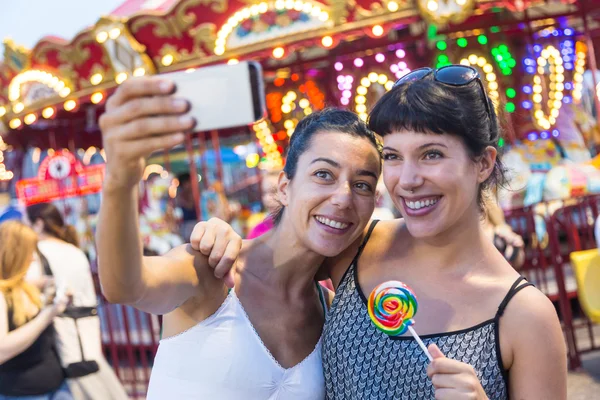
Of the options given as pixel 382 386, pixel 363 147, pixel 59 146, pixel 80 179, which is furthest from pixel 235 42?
pixel 80 179

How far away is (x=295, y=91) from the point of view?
377 inches

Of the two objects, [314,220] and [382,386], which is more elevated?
[314,220]

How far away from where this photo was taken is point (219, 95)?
1.20 meters

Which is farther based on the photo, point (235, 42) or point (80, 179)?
point (80, 179)

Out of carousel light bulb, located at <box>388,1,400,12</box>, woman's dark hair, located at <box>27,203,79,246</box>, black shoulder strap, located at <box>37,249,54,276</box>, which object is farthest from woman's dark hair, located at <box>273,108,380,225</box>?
carousel light bulb, located at <box>388,1,400,12</box>

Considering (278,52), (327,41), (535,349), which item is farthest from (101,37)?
(535,349)

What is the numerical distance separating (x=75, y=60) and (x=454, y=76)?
7.29 metres

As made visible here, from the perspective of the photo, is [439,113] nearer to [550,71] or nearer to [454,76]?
[454,76]

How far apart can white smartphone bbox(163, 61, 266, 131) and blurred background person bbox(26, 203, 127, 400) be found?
291cm

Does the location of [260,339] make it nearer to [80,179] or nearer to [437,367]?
[437,367]

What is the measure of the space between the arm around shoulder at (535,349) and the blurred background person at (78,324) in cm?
270

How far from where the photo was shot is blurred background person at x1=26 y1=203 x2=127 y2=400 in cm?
375

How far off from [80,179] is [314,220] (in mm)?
20439

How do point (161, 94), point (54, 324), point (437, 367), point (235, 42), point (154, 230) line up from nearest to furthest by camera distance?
point (161, 94)
point (437, 367)
point (54, 324)
point (235, 42)
point (154, 230)
